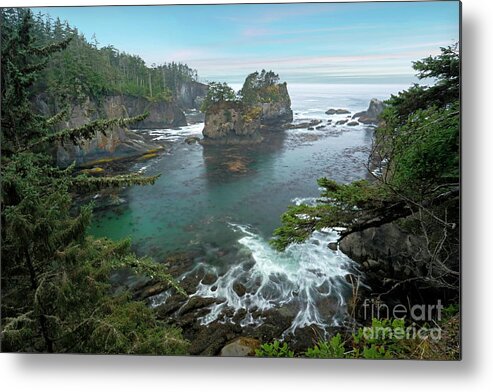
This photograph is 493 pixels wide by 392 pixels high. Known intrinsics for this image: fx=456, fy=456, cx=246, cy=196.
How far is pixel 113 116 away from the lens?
9.91 ft

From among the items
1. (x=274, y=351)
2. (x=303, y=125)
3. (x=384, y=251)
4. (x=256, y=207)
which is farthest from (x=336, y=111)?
(x=274, y=351)

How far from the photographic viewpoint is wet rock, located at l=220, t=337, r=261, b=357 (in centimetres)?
284

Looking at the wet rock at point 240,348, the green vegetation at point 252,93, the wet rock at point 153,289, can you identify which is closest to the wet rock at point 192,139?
the green vegetation at point 252,93

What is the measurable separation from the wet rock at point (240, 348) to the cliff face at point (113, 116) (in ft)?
4.62

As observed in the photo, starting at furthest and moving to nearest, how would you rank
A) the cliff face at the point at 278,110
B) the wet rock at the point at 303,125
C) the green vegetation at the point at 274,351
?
the wet rock at the point at 303,125, the cliff face at the point at 278,110, the green vegetation at the point at 274,351

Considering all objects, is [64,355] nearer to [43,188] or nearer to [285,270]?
[43,188]

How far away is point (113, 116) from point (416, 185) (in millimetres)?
2005

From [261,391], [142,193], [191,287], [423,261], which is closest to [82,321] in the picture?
[191,287]

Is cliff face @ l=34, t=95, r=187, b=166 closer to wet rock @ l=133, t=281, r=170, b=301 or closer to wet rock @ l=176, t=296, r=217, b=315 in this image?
wet rock @ l=133, t=281, r=170, b=301

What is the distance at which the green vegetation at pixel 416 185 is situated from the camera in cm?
276

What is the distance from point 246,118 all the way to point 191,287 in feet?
4.07

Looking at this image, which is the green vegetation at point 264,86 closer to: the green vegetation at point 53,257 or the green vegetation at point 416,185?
the green vegetation at point 416,185

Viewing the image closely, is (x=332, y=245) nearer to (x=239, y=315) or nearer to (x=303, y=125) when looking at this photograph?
(x=239, y=315)

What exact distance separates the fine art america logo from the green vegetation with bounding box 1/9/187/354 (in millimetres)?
1188
